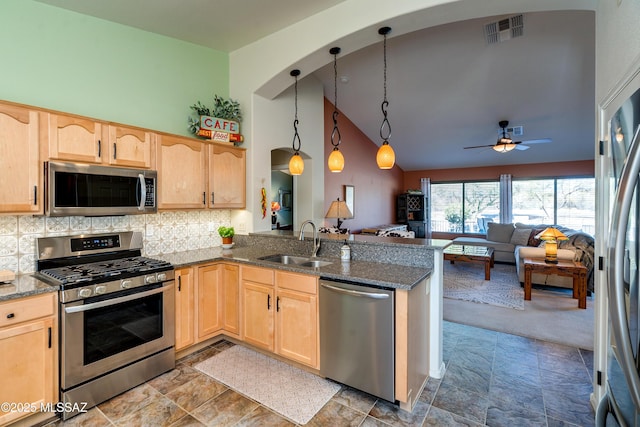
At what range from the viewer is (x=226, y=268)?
311cm

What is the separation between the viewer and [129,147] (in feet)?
8.92

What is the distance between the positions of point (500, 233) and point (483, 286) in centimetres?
296

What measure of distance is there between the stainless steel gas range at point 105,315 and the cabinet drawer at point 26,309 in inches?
2.6

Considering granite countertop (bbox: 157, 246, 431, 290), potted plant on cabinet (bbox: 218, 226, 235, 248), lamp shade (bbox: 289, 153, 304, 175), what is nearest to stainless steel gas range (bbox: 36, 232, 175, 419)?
granite countertop (bbox: 157, 246, 431, 290)

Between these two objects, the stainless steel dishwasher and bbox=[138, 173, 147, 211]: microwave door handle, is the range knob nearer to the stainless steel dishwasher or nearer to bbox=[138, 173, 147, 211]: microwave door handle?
bbox=[138, 173, 147, 211]: microwave door handle

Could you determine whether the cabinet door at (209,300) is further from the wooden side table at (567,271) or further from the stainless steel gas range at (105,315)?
the wooden side table at (567,271)

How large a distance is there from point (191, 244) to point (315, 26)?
280 centimetres

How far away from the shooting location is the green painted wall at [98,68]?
2424 mm

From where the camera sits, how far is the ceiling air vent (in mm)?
3709

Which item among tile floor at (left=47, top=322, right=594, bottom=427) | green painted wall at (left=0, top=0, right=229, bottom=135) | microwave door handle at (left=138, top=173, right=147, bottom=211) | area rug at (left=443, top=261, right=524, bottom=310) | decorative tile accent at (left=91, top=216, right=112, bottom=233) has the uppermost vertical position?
green painted wall at (left=0, top=0, right=229, bottom=135)

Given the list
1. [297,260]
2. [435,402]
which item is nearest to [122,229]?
[297,260]

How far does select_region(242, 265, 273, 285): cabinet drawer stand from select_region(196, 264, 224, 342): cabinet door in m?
0.35

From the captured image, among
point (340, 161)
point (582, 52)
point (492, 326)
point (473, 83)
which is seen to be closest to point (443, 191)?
point (473, 83)

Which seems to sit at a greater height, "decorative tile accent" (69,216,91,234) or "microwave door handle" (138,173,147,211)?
"microwave door handle" (138,173,147,211)
